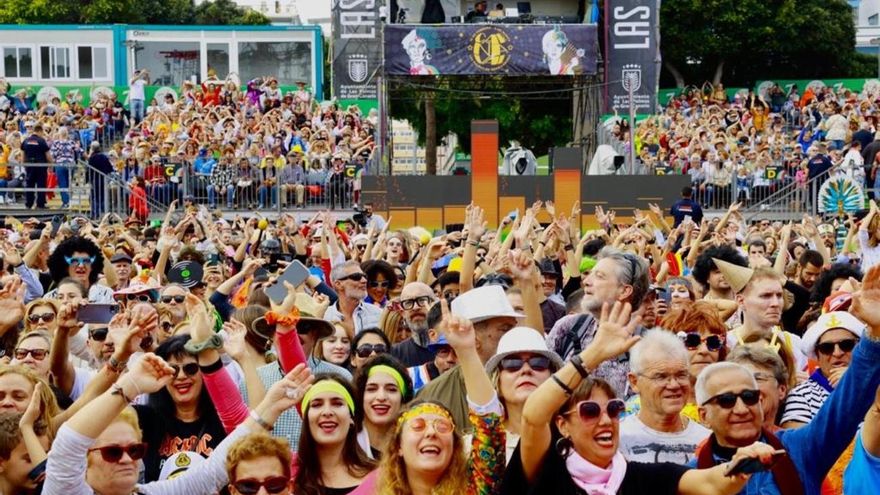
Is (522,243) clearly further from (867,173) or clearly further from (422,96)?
(422,96)

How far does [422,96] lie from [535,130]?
413 inches

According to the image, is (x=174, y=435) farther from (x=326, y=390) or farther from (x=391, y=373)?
(x=391, y=373)

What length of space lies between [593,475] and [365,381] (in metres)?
1.70

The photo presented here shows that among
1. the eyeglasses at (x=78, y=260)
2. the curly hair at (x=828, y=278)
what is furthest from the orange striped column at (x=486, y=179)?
the curly hair at (x=828, y=278)

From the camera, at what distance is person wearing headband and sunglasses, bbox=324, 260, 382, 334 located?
9742mm

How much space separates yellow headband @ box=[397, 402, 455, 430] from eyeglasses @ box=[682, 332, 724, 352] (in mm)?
1842

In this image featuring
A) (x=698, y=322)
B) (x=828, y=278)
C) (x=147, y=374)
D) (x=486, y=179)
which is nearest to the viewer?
(x=147, y=374)

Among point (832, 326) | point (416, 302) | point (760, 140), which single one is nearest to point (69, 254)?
point (416, 302)

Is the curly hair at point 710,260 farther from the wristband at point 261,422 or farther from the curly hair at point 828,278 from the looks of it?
the wristband at point 261,422

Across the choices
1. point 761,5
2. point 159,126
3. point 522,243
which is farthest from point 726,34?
point 522,243

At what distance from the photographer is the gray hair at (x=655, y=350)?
5918 mm

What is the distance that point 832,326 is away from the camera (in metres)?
6.60

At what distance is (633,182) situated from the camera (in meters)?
25.9

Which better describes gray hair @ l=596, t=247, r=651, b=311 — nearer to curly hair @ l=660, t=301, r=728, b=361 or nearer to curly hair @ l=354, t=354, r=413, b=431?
curly hair @ l=660, t=301, r=728, b=361
